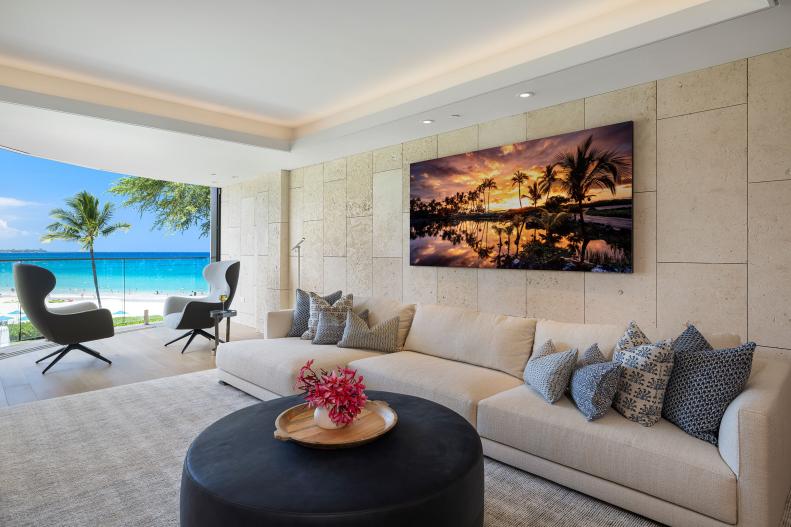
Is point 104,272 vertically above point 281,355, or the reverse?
point 104,272

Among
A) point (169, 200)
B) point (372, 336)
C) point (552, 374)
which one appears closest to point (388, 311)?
point (372, 336)

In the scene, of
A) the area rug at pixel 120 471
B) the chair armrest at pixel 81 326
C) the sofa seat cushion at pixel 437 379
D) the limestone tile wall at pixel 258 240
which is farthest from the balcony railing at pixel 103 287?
the sofa seat cushion at pixel 437 379

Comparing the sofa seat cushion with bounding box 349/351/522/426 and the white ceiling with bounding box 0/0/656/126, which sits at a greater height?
the white ceiling with bounding box 0/0/656/126

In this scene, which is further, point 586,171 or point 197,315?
point 197,315

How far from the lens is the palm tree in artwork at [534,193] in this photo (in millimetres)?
3725

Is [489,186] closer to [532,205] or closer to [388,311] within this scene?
[532,205]

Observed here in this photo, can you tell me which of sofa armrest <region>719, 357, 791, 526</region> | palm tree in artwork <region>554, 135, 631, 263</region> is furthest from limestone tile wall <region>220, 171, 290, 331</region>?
sofa armrest <region>719, 357, 791, 526</region>

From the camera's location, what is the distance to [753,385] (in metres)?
2.15

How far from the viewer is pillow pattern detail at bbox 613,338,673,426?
2297 mm

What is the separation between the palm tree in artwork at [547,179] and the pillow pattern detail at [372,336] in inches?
65.8

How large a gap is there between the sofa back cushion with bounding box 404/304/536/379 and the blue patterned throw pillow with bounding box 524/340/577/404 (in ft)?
1.28

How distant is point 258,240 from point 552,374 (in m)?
5.73

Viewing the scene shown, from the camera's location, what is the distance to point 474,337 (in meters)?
3.55

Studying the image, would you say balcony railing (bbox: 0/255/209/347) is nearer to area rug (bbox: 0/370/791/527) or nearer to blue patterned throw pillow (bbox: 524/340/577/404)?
area rug (bbox: 0/370/791/527)
